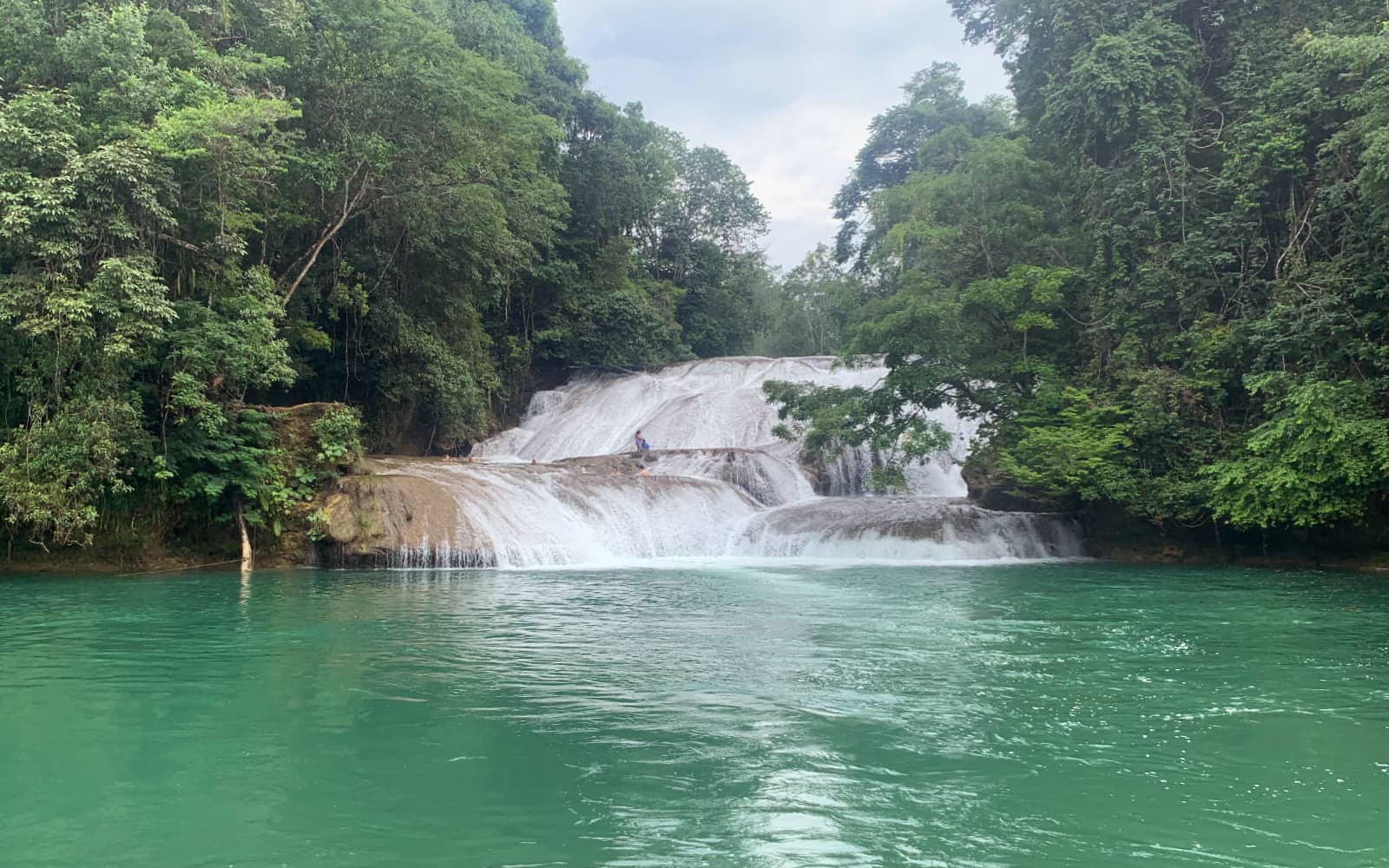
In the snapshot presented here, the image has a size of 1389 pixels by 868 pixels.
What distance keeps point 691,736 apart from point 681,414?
21.9 meters

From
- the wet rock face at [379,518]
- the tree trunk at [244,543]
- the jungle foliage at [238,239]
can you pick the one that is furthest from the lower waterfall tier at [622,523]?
the jungle foliage at [238,239]

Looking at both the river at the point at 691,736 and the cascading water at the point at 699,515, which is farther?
the cascading water at the point at 699,515

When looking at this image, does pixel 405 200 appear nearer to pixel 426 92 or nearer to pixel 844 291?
pixel 426 92

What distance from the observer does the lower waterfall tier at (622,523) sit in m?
15.6

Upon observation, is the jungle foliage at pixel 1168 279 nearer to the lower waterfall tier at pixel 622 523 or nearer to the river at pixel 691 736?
the lower waterfall tier at pixel 622 523

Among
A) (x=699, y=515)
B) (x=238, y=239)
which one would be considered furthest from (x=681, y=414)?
(x=238, y=239)

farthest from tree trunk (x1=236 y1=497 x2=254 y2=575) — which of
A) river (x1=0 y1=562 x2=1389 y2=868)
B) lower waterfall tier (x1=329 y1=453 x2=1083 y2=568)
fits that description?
river (x1=0 y1=562 x2=1389 y2=868)

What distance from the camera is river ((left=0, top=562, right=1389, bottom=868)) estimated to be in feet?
13.4

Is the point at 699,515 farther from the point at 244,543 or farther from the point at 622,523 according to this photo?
the point at 244,543

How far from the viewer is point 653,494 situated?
60.5 feet

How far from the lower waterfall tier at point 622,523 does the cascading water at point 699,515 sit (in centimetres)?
2

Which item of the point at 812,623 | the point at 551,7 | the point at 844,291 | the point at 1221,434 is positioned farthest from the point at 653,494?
the point at 551,7

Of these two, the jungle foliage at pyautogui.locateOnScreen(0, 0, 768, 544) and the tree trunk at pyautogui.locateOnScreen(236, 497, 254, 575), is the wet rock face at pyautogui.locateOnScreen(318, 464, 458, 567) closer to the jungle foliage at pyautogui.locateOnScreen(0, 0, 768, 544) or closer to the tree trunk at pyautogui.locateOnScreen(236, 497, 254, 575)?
the jungle foliage at pyautogui.locateOnScreen(0, 0, 768, 544)

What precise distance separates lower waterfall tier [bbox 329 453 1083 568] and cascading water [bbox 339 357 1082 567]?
0.08 ft
